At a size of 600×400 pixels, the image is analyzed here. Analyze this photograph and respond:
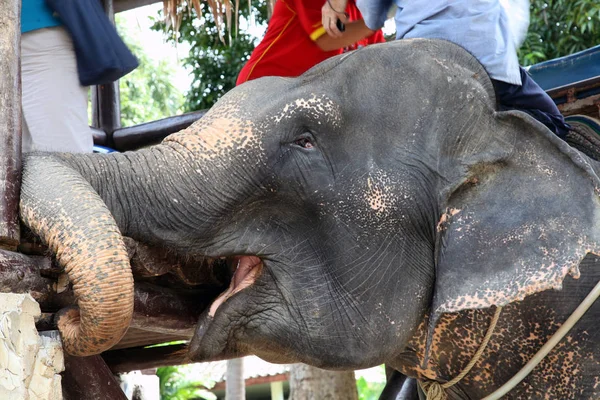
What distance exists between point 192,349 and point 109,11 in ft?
10.5

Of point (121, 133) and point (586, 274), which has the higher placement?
point (586, 274)

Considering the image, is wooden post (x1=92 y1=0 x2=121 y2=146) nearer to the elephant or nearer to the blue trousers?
the elephant

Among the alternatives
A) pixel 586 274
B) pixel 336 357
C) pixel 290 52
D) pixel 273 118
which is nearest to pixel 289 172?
pixel 273 118

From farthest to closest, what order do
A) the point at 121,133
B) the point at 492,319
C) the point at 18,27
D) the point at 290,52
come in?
the point at 121,133 → the point at 290,52 → the point at 492,319 → the point at 18,27

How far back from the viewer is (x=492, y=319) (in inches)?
98.6

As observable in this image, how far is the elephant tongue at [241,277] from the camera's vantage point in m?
2.39

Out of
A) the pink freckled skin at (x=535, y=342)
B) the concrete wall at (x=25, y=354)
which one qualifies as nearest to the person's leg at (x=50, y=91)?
the concrete wall at (x=25, y=354)

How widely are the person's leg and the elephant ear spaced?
1.34 m

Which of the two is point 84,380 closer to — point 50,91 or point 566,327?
point 50,91

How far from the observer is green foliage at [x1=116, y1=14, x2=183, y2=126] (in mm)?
19906

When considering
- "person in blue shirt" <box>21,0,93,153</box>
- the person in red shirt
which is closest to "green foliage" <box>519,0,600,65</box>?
the person in red shirt

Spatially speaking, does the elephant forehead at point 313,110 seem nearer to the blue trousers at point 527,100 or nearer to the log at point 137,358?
the blue trousers at point 527,100

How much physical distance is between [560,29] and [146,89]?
14871 millimetres

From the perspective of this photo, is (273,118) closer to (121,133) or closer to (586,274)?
(586,274)
